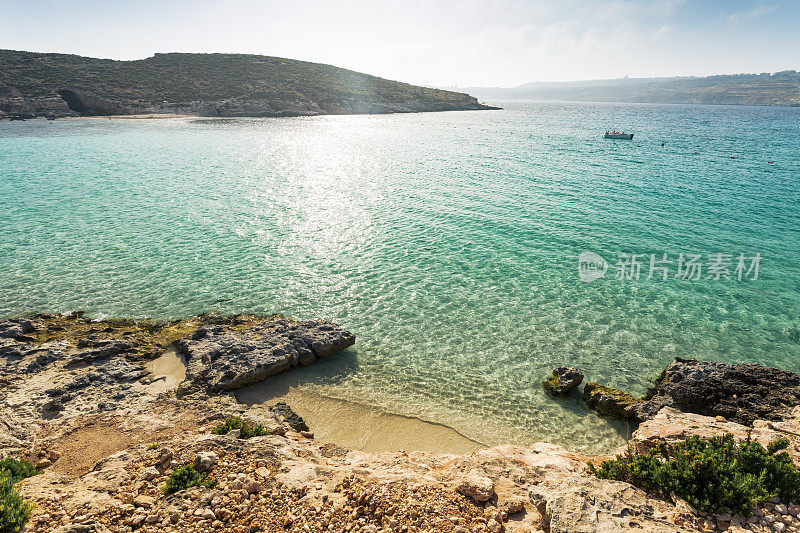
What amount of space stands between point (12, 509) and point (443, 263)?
22501 mm

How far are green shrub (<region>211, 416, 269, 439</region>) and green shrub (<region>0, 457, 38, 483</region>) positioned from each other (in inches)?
172

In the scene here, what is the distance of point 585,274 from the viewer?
2527 cm

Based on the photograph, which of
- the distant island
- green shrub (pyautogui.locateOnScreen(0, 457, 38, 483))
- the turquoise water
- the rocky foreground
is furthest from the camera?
the distant island

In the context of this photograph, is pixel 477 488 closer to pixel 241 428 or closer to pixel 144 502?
pixel 241 428

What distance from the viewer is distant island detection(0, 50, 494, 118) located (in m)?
123

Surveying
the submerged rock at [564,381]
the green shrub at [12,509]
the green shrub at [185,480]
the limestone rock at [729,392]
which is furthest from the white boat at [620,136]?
the green shrub at [12,509]

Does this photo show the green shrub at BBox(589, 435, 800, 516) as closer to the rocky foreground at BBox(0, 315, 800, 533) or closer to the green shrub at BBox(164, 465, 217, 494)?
the rocky foreground at BBox(0, 315, 800, 533)

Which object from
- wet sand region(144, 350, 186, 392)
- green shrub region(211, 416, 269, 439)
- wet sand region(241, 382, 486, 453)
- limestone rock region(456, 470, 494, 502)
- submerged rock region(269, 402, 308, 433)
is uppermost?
limestone rock region(456, 470, 494, 502)

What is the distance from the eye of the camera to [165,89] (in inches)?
5930

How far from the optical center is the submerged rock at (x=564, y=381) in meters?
15.8

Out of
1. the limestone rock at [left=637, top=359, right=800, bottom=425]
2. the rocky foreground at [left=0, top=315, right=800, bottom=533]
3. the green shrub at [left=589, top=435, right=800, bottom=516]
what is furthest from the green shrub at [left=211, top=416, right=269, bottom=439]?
the limestone rock at [left=637, top=359, right=800, bottom=425]

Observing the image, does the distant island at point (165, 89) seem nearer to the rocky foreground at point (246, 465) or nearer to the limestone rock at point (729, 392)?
the rocky foreground at point (246, 465)

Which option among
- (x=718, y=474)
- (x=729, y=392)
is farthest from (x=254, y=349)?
(x=729, y=392)

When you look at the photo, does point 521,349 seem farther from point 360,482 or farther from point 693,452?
point 360,482
